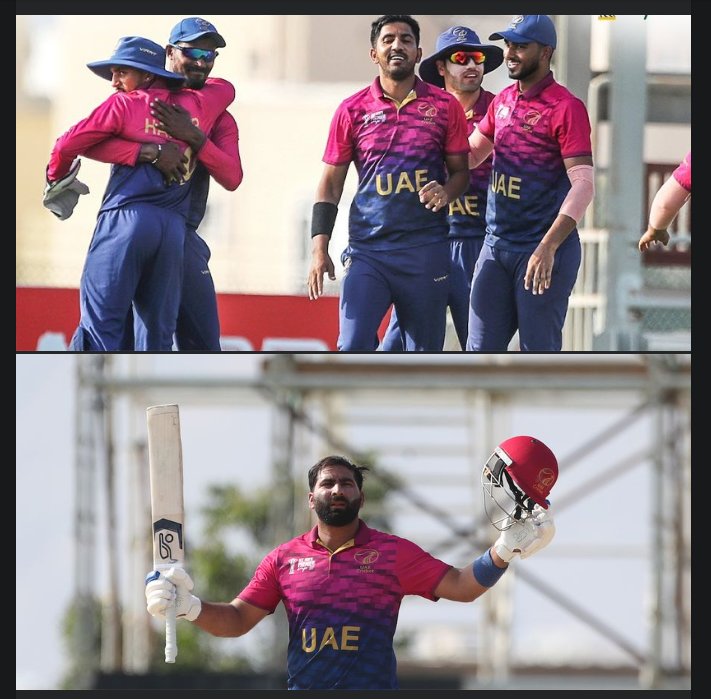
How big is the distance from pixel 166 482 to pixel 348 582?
0.58m

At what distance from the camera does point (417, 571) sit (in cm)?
549

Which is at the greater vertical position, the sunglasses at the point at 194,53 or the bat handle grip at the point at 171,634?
the sunglasses at the point at 194,53

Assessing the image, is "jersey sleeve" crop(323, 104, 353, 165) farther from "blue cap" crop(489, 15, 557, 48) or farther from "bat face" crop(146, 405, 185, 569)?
"bat face" crop(146, 405, 185, 569)

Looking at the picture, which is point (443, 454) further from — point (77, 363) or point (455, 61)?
point (455, 61)

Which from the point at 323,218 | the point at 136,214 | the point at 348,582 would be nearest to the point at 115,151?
the point at 136,214

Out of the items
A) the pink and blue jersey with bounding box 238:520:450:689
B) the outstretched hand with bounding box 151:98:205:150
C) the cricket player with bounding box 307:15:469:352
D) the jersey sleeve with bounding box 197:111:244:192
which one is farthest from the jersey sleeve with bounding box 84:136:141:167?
the pink and blue jersey with bounding box 238:520:450:689

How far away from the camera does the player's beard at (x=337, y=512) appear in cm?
546

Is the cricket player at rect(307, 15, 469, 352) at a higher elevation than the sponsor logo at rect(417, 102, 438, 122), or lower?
lower

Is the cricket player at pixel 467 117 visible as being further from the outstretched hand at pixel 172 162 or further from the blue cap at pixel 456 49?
the outstretched hand at pixel 172 162

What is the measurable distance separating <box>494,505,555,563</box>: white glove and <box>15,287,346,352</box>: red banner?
118 inches

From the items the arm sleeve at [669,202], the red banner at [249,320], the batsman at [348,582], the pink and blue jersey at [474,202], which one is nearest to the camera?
the batsman at [348,582]

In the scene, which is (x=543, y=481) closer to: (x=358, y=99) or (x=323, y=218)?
(x=323, y=218)

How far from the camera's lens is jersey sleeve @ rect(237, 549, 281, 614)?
18.1 ft

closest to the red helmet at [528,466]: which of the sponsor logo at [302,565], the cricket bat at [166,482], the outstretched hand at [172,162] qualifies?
the sponsor logo at [302,565]
